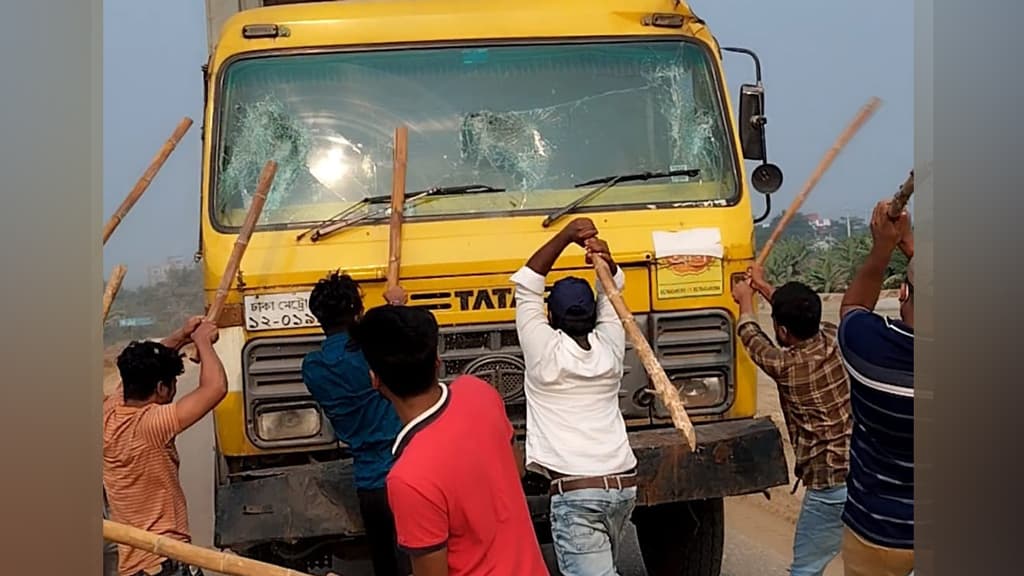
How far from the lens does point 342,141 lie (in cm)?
428

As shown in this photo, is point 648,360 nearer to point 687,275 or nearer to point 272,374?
point 687,275

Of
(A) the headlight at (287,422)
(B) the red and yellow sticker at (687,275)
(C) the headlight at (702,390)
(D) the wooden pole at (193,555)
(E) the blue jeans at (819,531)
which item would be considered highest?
(B) the red and yellow sticker at (687,275)

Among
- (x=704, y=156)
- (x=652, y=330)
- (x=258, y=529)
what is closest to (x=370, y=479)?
(x=258, y=529)

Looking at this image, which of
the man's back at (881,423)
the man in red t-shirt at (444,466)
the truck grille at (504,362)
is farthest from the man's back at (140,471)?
the man's back at (881,423)

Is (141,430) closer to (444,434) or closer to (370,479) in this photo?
(370,479)

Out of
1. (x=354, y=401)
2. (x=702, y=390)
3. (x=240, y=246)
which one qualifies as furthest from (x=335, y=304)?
(x=702, y=390)

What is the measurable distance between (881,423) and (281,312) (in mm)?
2256

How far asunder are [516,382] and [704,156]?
1290mm

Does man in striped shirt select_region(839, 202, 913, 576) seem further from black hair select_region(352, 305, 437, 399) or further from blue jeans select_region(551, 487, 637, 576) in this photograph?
black hair select_region(352, 305, 437, 399)

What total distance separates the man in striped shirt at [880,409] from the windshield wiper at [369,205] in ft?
5.70

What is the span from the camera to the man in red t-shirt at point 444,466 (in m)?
2.40

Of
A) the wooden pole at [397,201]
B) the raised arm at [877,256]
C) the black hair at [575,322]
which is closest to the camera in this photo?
the raised arm at [877,256]

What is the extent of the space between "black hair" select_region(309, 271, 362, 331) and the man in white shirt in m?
0.64

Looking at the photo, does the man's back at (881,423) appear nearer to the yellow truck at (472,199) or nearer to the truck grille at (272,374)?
the yellow truck at (472,199)
